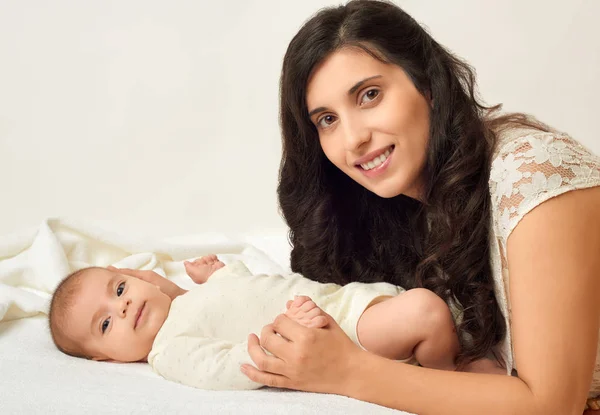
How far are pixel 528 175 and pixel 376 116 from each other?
39cm

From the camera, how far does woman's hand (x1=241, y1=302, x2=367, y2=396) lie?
1.58 meters

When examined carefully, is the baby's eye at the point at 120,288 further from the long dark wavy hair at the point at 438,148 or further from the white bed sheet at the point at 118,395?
the long dark wavy hair at the point at 438,148

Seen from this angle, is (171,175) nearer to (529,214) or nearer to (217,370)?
(217,370)

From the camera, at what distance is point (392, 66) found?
1818 millimetres

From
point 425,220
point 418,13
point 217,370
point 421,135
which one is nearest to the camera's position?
point 217,370

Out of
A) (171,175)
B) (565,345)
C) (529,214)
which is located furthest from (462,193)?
(171,175)

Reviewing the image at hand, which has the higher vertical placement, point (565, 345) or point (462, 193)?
point (462, 193)

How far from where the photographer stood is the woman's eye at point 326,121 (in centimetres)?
189

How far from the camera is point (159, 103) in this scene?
11.6 ft

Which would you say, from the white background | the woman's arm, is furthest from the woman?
the white background

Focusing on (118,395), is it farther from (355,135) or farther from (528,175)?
(528,175)

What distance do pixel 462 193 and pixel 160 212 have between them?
217 centimetres

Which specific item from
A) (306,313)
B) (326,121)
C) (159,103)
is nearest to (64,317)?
(306,313)

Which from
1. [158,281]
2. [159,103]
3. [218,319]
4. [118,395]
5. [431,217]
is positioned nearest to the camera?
[118,395]
